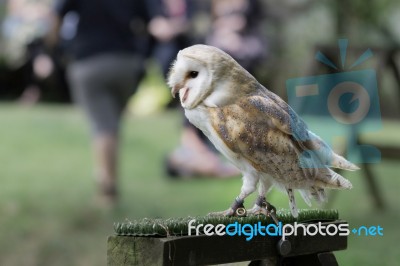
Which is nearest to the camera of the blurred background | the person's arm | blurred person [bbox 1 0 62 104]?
the blurred background

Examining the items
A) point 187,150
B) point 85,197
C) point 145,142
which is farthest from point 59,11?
point 145,142

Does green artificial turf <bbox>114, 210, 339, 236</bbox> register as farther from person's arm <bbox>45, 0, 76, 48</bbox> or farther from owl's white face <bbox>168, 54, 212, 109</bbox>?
person's arm <bbox>45, 0, 76, 48</bbox>

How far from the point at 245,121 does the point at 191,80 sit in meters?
0.14

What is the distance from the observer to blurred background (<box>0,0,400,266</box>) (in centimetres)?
450

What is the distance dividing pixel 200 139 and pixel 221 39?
1.74 meters

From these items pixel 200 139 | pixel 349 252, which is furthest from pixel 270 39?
pixel 349 252

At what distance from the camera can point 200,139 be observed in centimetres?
638

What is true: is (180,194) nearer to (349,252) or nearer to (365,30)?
(349,252)

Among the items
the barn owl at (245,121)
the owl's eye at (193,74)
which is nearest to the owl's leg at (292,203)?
the barn owl at (245,121)

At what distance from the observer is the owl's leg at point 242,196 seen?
1.68m

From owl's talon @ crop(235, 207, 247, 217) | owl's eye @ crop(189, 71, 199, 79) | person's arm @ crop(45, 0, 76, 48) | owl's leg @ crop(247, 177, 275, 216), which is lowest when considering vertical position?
owl's talon @ crop(235, 207, 247, 217)

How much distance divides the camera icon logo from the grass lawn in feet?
3.86

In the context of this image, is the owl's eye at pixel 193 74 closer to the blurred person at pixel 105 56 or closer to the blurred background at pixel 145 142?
the blurred background at pixel 145 142

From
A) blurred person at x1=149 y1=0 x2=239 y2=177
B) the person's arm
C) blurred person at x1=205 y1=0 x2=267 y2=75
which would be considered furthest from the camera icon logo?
the person's arm
